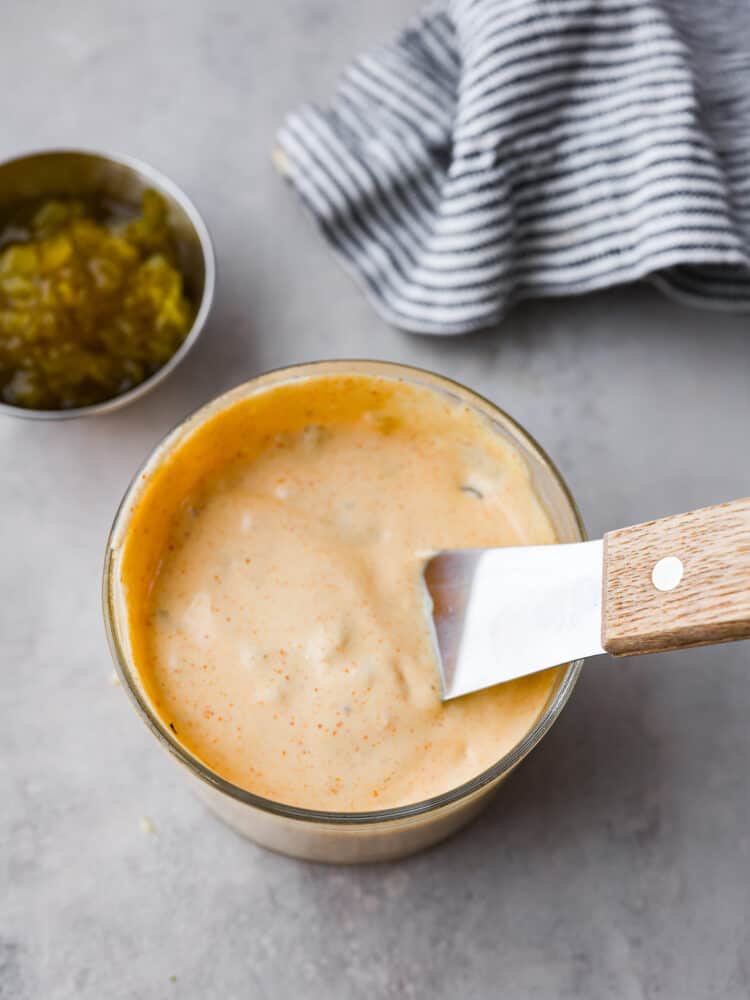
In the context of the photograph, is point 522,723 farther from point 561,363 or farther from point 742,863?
point 561,363

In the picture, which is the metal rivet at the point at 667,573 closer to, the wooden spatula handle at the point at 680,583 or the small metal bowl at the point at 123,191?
the wooden spatula handle at the point at 680,583

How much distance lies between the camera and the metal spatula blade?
875 mm

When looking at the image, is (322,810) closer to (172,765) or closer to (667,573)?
(172,765)

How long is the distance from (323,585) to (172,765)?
26 centimetres

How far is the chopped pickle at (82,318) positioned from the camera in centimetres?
114

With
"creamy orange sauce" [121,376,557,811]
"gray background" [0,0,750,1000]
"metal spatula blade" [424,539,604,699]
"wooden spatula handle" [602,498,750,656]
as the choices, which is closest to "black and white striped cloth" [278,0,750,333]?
"gray background" [0,0,750,1000]

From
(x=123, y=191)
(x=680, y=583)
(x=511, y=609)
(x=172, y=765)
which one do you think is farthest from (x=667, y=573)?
(x=123, y=191)

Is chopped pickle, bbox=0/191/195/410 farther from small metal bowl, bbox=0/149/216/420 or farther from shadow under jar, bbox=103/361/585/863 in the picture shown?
shadow under jar, bbox=103/361/585/863

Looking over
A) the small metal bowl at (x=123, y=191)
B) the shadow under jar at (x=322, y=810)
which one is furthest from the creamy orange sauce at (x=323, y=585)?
the small metal bowl at (x=123, y=191)

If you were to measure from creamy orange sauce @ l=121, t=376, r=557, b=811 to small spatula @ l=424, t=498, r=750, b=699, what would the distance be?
0.04 meters

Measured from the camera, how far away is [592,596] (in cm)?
87

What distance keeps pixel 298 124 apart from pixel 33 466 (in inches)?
18.2

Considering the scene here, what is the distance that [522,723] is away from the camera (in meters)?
0.99

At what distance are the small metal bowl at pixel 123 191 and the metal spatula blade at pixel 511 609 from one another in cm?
37
